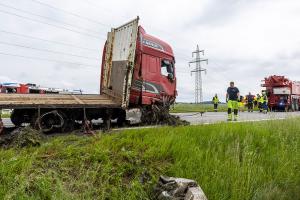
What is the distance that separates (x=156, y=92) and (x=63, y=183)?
7028 millimetres

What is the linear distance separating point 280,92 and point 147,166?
2833cm

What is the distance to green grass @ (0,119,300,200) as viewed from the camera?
404 centimetres

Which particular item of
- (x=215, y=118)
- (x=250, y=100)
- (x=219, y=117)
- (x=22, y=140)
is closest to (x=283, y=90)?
(x=250, y=100)

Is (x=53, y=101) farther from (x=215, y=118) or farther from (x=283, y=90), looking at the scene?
(x=283, y=90)

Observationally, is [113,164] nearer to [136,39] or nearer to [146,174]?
[146,174]

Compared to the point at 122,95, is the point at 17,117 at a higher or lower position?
lower

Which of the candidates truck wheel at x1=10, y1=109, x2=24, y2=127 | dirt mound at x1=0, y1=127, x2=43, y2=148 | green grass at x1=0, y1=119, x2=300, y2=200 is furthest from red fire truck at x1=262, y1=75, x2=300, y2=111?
dirt mound at x1=0, y1=127, x2=43, y2=148

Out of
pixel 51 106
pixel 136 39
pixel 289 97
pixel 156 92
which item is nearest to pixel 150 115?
pixel 156 92

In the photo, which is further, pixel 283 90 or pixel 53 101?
pixel 283 90

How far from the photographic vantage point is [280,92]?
30578mm

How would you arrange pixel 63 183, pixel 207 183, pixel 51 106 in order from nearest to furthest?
pixel 63 183
pixel 207 183
pixel 51 106

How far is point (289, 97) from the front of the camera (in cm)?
3075

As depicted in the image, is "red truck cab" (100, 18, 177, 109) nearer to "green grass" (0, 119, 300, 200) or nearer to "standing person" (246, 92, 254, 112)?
"green grass" (0, 119, 300, 200)

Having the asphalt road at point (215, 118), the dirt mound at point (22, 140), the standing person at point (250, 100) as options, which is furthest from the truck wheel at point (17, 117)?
the standing person at point (250, 100)
